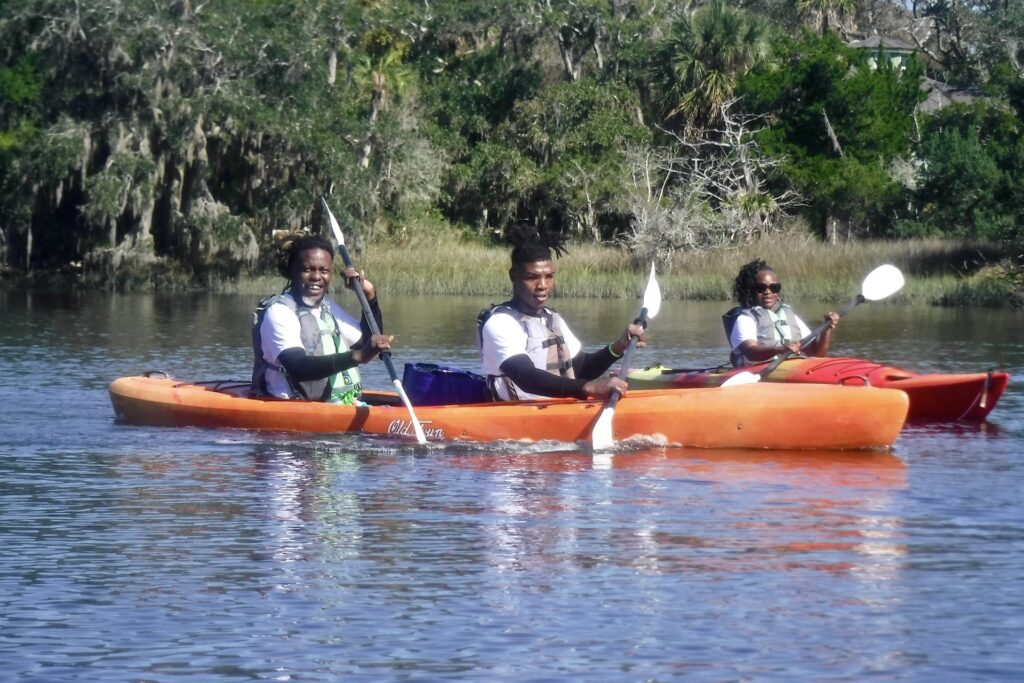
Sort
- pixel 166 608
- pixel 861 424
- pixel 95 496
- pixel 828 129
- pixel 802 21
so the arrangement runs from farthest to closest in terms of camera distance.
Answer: pixel 802 21 → pixel 828 129 → pixel 861 424 → pixel 95 496 → pixel 166 608

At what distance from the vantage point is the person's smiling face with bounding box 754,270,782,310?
11.9 m

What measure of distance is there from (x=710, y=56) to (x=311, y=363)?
1236 inches

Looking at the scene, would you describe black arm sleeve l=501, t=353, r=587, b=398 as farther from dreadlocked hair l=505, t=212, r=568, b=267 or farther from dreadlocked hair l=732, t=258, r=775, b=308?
dreadlocked hair l=732, t=258, r=775, b=308

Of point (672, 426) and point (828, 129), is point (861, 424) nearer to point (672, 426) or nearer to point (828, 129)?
point (672, 426)

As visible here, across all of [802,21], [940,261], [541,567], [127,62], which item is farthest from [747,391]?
[802,21]

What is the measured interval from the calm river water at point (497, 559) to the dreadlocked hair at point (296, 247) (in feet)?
3.50

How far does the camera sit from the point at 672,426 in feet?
33.1

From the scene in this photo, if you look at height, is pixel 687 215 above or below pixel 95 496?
above

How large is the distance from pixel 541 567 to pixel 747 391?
3546 millimetres

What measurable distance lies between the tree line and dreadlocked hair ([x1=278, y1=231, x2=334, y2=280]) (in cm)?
2145

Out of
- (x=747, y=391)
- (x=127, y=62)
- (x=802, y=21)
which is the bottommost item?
(x=747, y=391)

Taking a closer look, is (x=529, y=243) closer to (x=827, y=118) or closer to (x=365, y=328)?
(x=365, y=328)

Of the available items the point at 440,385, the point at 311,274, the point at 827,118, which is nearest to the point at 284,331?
the point at 311,274

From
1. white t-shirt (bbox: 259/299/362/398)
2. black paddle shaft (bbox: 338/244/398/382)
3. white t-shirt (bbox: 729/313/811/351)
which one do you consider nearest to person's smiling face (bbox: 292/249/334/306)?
white t-shirt (bbox: 259/299/362/398)
